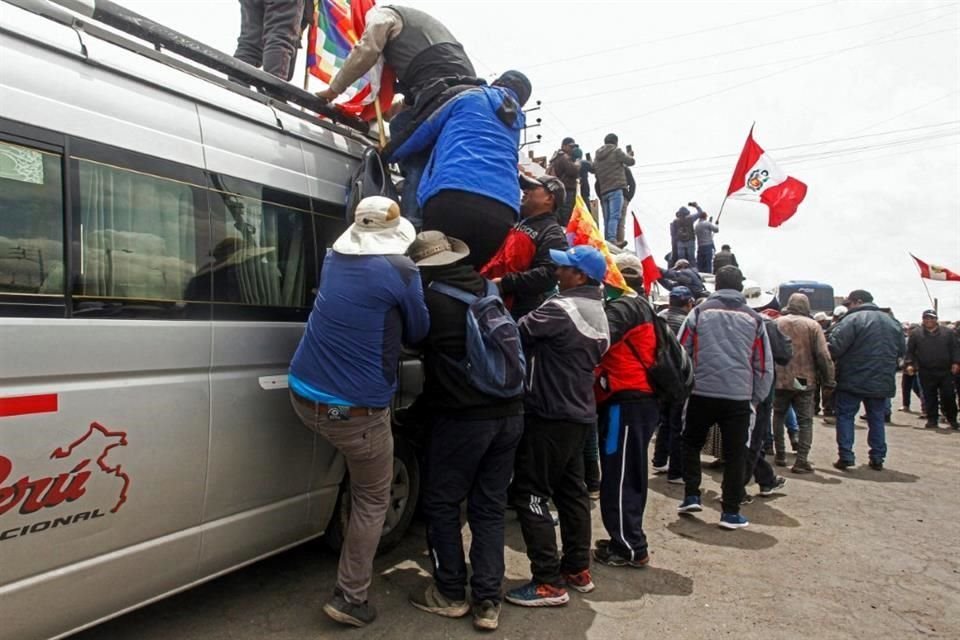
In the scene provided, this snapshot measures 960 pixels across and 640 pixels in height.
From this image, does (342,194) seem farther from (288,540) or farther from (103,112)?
(288,540)

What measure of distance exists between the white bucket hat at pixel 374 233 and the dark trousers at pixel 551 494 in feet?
4.46

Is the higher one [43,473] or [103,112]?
[103,112]

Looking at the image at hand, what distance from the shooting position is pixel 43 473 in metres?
2.10

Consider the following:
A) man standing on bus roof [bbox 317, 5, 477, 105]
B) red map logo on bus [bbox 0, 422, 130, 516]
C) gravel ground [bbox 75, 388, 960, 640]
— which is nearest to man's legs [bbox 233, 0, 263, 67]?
man standing on bus roof [bbox 317, 5, 477, 105]

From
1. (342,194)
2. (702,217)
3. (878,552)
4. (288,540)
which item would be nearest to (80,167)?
(342,194)

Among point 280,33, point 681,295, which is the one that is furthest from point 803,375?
point 280,33

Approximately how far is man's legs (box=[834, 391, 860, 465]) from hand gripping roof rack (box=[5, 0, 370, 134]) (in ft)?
23.5

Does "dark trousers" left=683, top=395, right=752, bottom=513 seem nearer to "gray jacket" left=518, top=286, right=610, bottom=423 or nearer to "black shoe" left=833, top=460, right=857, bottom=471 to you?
"gray jacket" left=518, top=286, right=610, bottom=423

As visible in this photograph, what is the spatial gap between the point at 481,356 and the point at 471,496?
0.82m

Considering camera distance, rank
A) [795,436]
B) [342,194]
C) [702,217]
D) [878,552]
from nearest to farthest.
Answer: [342,194]
[878,552]
[795,436]
[702,217]

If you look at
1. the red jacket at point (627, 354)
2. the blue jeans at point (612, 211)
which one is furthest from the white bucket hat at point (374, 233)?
the blue jeans at point (612, 211)

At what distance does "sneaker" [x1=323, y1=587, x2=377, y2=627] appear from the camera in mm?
2951

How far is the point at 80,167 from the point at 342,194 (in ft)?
4.66

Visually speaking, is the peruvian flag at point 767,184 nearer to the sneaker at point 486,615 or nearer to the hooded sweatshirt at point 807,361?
the hooded sweatshirt at point 807,361
